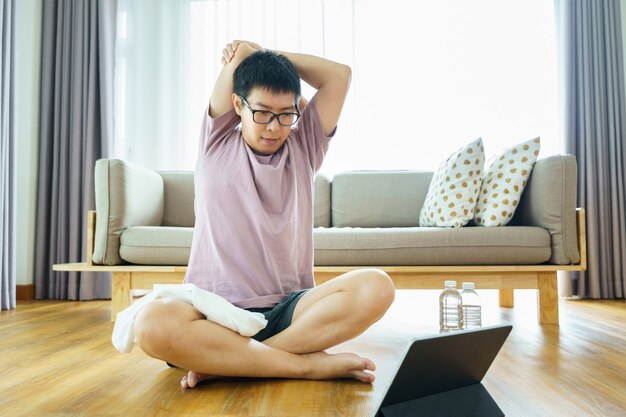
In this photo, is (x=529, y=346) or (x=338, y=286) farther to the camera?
(x=529, y=346)

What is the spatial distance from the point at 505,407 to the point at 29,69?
3257mm

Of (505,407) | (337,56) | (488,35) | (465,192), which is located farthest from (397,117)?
(505,407)

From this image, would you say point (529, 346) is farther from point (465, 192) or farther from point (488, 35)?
point (488, 35)

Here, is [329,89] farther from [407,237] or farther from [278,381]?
[407,237]

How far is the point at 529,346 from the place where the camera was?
167 cm

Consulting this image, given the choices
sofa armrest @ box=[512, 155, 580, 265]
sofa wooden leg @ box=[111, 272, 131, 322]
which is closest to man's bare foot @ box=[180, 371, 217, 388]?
sofa wooden leg @ box=[111, 272, 131, 322]

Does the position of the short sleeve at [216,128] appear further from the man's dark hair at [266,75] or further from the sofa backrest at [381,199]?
the sofa backrest at [381,199]

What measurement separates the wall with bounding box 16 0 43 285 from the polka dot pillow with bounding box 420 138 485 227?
2356 millimetres

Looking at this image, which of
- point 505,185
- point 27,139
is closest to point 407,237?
point 505,185

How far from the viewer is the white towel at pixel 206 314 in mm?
1140

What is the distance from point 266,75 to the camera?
1267 millimetres

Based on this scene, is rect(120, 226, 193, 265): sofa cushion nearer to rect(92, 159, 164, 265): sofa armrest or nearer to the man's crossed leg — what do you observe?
rect(92, 159, 164, 265): sofa armrest

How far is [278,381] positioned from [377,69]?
2.73 meters

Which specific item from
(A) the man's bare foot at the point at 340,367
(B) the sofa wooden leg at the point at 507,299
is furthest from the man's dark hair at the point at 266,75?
(B) the sofa wooden leg at the point at 507,299
